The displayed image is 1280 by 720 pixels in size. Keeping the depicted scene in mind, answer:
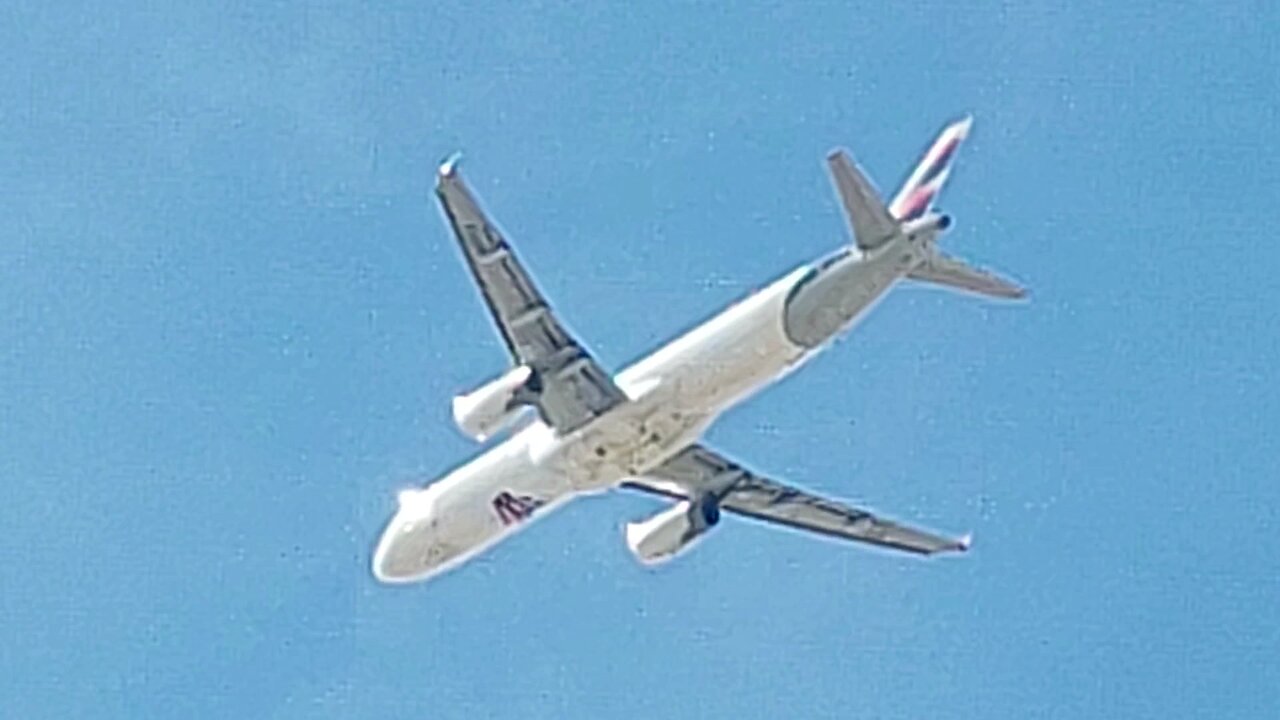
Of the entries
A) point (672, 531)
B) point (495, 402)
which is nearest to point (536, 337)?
point (495, 402)

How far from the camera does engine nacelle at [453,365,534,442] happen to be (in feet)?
301

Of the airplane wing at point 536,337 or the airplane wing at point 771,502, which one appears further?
the airplane wing at point 771,502

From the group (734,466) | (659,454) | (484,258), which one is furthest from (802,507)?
(484,258)

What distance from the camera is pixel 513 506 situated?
315ft

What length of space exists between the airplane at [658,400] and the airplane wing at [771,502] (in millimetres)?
37

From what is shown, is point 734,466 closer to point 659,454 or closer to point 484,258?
point 659,454

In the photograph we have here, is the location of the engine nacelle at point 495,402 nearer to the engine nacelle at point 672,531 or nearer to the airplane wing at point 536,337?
the airplane wing at point 536,337

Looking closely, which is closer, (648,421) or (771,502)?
(648,421)

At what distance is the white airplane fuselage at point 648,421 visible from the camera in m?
87.6

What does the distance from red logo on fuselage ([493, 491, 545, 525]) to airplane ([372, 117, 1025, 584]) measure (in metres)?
0.05

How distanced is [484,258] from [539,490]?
8574mm

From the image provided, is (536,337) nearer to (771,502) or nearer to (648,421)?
(648,421)

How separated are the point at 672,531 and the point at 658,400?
9.03m

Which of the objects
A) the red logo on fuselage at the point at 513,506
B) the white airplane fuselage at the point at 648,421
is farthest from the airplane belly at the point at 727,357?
the red logo on fuselage at the point at 513,506
